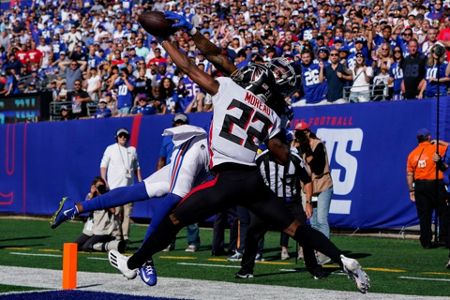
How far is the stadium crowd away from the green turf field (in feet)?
8.64

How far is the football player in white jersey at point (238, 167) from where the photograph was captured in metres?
7.35

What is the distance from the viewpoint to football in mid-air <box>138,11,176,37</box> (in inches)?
293

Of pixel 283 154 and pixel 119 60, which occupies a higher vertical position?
pixel 119 60

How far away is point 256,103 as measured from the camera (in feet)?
24.7

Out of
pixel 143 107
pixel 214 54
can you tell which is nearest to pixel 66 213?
pixel 214 54

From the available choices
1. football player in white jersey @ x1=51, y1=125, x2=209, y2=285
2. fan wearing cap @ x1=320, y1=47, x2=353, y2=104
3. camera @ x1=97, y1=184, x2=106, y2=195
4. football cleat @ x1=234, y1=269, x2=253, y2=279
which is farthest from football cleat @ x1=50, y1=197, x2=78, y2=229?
fan wearing cap @ x1=320, y1=47, x2=353, y2=104

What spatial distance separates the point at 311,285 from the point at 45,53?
2019 centimetres

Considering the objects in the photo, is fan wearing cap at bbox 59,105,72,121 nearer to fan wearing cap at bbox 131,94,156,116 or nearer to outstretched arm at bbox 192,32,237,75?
fan wearing cap at bbox 131,94,156,116

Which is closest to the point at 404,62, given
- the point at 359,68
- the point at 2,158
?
the point at 359,68

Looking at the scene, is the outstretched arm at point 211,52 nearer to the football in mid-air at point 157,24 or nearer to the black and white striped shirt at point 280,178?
the football in mid-air at point 157,24

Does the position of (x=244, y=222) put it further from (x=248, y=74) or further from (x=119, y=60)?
(x=119, y=60)

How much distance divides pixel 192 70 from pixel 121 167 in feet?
27.2

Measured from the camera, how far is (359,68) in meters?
17.6

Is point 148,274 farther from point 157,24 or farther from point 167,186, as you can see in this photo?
point 157,24
